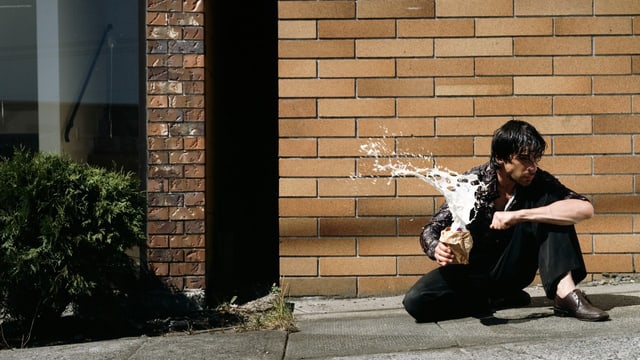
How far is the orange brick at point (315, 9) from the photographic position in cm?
525

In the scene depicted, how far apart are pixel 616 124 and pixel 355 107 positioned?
5.88 feet

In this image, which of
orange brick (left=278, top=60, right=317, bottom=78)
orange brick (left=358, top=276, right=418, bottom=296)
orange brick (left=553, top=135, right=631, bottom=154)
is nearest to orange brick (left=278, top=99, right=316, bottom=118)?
orange brick (left=278, top=60, right=317, bottom=78)

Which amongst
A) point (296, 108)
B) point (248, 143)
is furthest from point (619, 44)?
point (248, 143)

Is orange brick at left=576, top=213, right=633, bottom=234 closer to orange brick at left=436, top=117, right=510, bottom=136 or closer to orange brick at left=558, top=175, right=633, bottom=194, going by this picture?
orange brick at left=558, top=175, right=633, bottom=194

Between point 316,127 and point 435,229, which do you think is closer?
point 435,229

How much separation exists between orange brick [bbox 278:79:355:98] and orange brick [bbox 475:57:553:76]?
2.95 ft

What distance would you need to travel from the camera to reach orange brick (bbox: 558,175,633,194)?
5219 millimetres

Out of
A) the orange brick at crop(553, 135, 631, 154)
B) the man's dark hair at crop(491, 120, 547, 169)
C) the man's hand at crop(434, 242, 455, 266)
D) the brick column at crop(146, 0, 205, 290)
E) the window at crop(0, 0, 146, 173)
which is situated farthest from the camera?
the window at crop(0, 0, 146, 173)

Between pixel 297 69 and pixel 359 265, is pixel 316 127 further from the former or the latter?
pixel 359 265

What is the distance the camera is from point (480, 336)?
12.9ft

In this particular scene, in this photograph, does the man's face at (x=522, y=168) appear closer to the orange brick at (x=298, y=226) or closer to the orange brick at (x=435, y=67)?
the orange brick at (x=435, y=67)

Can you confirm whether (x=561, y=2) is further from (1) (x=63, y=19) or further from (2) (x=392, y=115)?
(1) (x=63, y=19)

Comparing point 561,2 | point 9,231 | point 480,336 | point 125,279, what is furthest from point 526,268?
point 9,231

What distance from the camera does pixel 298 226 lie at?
207 inches
